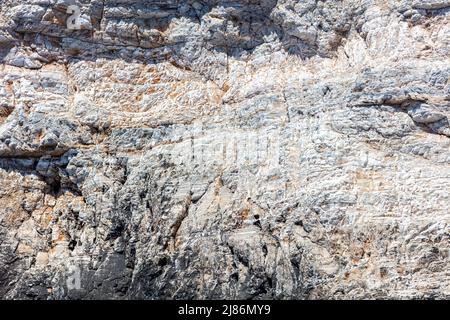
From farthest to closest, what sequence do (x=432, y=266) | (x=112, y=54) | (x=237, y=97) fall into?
(x=112, y=54) < (x=237, y=97) < (x=432, y=266)

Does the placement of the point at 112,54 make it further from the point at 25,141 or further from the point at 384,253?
the point at 384,253

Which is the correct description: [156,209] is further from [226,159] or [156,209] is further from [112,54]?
[112,54]

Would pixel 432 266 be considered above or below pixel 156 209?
above

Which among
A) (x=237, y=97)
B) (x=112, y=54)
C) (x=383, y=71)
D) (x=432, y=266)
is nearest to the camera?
(x=432, y=266)

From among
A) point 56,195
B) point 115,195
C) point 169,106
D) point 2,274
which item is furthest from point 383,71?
point 2,274

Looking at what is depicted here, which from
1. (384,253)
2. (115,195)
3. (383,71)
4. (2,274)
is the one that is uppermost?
(383,71)
